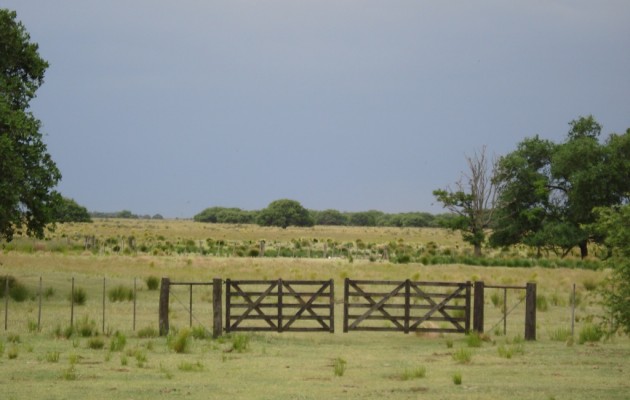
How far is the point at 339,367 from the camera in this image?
22031 millimetres

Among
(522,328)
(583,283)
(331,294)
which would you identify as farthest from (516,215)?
(331,294)

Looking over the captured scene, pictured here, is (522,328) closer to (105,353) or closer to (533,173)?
(105,353)

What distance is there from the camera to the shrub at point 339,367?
21641 millimetres

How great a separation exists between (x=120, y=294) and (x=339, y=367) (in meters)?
19.7

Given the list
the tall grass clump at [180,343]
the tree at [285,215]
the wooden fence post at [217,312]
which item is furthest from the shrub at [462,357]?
the tree at [285,215]

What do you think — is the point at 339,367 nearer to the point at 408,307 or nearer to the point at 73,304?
the point at 408,307

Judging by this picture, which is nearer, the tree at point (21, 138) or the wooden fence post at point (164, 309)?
the wooden fence post at point (164, 309)

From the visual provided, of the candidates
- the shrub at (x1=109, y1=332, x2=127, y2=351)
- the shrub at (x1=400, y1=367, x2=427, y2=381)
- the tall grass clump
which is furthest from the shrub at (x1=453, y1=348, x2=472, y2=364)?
the shrub at (x1=109, y1=332, x2=127, y2=351)

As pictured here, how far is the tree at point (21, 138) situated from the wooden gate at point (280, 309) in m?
9.44

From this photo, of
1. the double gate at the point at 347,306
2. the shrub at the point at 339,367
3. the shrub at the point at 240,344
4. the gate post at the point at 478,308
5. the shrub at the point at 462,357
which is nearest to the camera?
the shrub at the point at 339,367

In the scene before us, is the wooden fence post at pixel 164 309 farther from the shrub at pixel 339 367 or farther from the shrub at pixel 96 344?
the shrub at pixel 339 367

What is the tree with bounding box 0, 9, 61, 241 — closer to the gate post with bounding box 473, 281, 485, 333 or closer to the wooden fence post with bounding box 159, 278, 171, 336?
the wooden fence post with bounding box 159, 278, 171, 336

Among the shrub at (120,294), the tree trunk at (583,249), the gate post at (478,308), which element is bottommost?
the shrub at (120,294)

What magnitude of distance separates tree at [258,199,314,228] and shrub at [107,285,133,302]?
4941 inches
